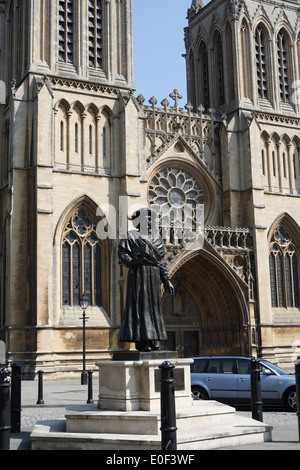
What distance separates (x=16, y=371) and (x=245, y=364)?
234 inches

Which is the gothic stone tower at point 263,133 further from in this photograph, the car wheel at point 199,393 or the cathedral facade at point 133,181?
the car wheel at point 199,393

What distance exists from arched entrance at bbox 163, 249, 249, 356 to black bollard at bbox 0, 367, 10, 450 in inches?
812

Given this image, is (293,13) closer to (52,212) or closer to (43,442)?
(52,212)

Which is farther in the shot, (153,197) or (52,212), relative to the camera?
(153,197)

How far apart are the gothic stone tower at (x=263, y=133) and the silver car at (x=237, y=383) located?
44.8 feet

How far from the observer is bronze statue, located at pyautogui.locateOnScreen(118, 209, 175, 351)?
1033 cm

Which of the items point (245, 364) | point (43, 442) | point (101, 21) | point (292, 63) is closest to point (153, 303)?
point (43, 442)

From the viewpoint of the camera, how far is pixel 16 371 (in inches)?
478

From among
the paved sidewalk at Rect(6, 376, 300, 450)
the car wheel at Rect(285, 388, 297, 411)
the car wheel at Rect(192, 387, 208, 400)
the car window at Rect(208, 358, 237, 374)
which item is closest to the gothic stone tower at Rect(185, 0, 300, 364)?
the paved sidewalk at Rect(6, 376, 300, 450)

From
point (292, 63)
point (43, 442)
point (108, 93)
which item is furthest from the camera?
point (292, 63)

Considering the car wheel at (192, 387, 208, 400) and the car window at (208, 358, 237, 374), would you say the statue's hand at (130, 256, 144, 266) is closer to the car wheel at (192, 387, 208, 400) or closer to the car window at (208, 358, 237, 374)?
the car wheel at (192, 387, 208, 400)

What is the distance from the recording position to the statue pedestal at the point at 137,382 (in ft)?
31.5

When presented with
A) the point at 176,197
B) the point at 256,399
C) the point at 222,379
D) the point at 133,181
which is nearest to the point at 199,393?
the point at 222,379

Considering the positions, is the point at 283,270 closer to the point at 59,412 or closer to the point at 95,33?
the point at 95,33
